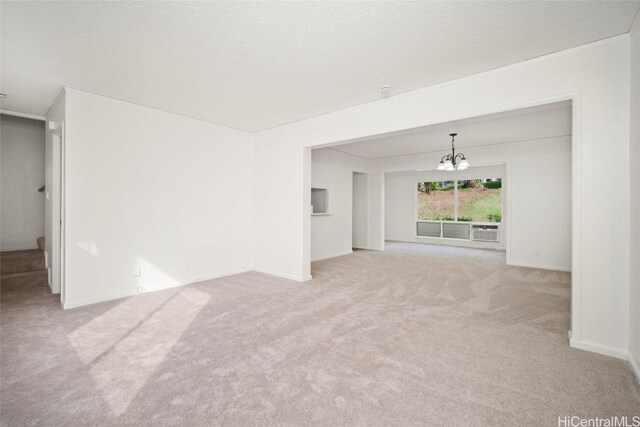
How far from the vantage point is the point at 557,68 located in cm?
265

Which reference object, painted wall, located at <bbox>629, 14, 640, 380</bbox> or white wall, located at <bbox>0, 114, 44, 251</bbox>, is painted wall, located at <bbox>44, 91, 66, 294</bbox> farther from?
painted wall, located at <bbox>629, 14, 640, 380</bbox>

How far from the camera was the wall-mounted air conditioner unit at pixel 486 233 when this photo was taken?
8578mm

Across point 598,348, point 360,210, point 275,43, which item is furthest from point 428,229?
point 275,43

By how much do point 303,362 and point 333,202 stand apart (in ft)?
16.6

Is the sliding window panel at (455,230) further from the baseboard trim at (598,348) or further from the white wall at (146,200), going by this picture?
the baseboard trim at (598,348)

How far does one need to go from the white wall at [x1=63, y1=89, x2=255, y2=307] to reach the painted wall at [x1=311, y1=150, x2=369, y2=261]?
1737 millimetres

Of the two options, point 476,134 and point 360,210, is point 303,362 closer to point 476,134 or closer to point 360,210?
point 476,134

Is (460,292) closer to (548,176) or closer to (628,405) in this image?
(628,405)

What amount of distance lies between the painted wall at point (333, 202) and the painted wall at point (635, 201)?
5.03 metres

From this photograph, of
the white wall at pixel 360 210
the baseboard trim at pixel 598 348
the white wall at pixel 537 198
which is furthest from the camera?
the white wall at pixel 360 210

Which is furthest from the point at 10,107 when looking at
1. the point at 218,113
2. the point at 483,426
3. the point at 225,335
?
the point at 483,426

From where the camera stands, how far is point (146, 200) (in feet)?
13.6

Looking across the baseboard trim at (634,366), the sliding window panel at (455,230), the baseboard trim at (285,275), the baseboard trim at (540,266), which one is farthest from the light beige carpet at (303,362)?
the sliding window panel at (455,230)

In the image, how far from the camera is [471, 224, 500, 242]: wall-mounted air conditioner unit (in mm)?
8578
